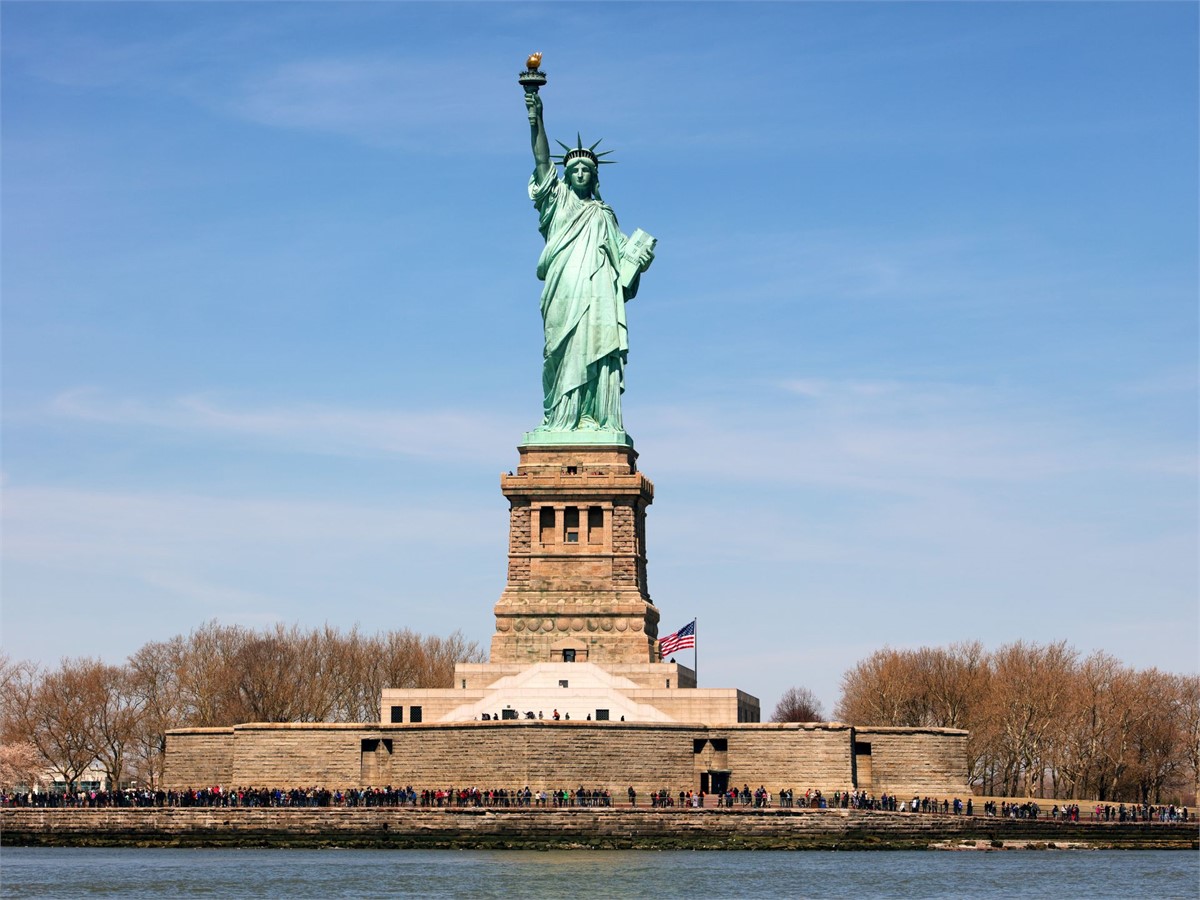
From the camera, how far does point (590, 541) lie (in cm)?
6962

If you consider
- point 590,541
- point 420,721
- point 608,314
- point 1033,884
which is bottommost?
point 1033,884

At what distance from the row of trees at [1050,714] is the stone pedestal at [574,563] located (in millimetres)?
16821

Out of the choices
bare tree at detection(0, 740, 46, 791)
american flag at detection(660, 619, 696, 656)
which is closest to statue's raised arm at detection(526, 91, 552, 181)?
american flag at detection(660, 619, 696, 656)

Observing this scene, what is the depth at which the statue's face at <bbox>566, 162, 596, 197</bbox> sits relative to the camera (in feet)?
235

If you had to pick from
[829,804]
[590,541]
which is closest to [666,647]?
[590,541]

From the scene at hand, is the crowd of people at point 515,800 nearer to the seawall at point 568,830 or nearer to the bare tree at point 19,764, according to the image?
the seawall at point 568,830

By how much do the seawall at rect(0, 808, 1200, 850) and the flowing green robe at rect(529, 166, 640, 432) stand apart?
16.6 meters

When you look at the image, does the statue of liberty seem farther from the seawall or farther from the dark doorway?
the seawall

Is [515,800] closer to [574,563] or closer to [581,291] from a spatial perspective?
[574,563]

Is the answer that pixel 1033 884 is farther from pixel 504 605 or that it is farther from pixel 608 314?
pixel 608 314

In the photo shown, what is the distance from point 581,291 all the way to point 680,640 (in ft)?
39.5

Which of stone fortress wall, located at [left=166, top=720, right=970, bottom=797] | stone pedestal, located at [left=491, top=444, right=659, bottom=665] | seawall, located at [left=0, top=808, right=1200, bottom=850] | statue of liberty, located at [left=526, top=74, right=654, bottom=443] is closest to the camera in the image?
seawall, located at [left=0, top=808, right=1200, bottom=850]

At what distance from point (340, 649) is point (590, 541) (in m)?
19.6

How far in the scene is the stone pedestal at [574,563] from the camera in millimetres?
68188
